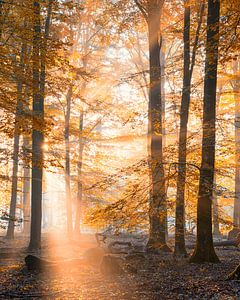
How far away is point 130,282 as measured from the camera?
333 inches

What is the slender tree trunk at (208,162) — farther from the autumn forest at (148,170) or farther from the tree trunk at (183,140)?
the tree trunk at (183,140)

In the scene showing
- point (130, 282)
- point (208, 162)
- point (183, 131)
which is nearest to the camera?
point (130, 282)

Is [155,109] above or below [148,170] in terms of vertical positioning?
above

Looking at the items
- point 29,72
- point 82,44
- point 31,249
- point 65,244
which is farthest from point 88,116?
point 29,72

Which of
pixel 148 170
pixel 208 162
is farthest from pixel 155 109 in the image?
pixel 148 170

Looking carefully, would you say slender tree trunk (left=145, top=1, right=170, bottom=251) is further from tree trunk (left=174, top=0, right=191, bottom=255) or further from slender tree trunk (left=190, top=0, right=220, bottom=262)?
slender tree trunk (left=190, top=0, right=220, bottom=262)

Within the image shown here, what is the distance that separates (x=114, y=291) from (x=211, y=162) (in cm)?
465

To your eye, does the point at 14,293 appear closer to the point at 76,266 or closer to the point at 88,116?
the point at 76,266

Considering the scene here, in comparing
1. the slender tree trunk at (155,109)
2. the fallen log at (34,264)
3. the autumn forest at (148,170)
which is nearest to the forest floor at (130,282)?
the autumn forest at (148,170)

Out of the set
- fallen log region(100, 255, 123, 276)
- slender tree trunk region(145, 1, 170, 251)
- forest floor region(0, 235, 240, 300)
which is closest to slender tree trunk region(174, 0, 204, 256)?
slender tree trunk region(145, 1, 170, 251)

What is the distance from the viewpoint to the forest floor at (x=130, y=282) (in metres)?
7.05

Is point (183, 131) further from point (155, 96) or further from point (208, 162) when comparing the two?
point (155, 96)

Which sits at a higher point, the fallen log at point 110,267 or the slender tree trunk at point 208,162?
the slender tree trunk at point 208,162

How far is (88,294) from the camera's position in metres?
7.49
